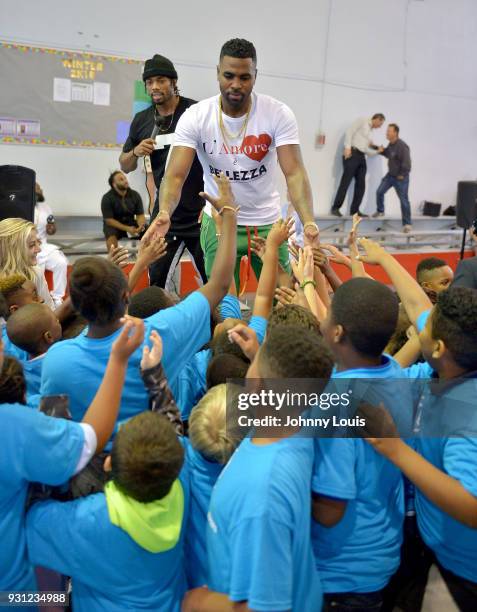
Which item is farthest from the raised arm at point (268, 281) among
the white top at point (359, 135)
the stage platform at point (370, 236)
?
the white top at point (359, 135)

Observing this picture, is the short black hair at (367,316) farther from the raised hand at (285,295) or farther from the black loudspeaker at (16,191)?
the black loudspeaker at (16,191)

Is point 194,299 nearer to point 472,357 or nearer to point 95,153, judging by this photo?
point 472,357

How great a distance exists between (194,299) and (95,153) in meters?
5.89

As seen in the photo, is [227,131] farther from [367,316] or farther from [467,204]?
[467,204]

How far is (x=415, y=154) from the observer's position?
10078 millimetres

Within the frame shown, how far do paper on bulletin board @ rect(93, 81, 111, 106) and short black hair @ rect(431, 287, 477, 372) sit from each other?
6.60 m

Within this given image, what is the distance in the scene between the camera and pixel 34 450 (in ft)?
4.28

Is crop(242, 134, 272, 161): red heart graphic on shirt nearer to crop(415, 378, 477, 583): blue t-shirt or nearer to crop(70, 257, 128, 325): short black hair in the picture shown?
crop(70, 257, 128, 325): short black hair

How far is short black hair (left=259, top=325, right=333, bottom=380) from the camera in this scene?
51.3 inches

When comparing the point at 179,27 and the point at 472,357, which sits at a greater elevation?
the point at 179,27

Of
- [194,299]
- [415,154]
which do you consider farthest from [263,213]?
[415,154]

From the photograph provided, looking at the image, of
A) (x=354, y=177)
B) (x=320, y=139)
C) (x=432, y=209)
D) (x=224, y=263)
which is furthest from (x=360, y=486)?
(x=432, y=209)

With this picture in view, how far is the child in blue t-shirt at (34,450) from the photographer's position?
4.29 feet

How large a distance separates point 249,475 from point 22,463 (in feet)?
1.66
